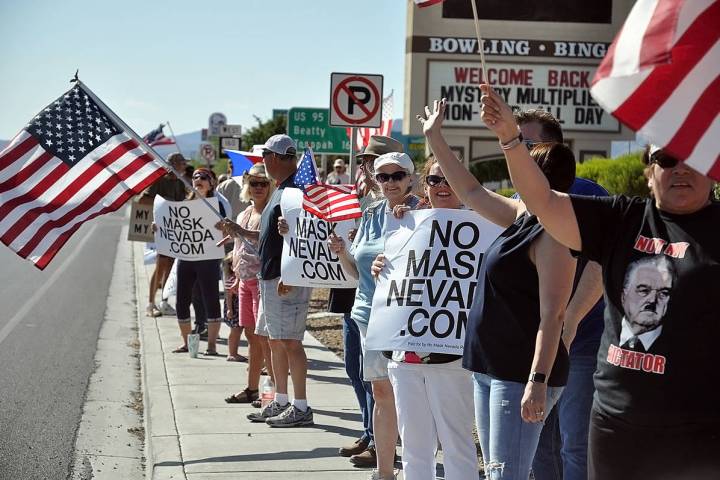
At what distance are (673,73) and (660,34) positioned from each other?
11.3 inches

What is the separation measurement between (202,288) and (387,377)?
584 centimetres

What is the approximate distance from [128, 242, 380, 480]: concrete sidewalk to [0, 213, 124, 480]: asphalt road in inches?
26.6

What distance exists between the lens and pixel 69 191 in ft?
27.5

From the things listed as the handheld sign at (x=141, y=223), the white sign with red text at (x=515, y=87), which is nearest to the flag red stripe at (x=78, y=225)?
the handheld sign at (x=141, y=223)

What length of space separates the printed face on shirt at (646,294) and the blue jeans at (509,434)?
1.03 meters

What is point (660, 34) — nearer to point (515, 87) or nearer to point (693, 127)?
point (693, 127)

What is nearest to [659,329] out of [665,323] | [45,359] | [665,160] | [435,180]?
[665,323]

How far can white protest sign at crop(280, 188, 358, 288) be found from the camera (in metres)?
8.41

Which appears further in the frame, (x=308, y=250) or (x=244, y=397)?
(x=244, y=397)

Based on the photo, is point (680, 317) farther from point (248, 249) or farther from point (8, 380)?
point (8, 380)

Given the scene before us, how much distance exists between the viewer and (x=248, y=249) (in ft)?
33.4

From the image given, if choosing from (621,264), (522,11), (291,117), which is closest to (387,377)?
(621,264)

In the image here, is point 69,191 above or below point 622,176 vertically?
below

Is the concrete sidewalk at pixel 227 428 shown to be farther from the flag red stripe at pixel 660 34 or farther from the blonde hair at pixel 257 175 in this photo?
the flag red stripe at pixel 660 34
